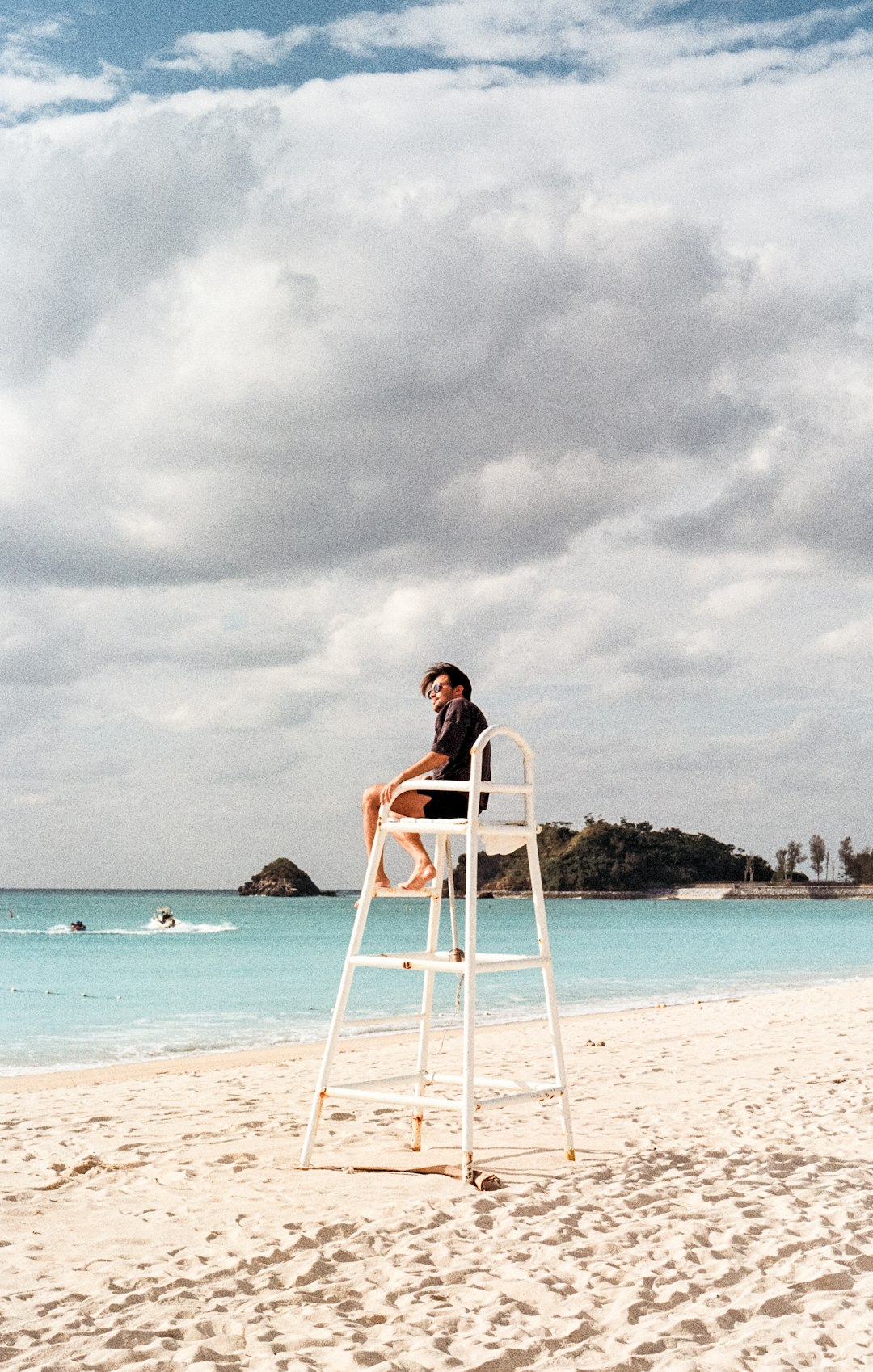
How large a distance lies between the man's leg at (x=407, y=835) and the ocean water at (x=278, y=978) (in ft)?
5.17

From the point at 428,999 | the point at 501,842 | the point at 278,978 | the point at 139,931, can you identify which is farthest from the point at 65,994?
the point at 139,931

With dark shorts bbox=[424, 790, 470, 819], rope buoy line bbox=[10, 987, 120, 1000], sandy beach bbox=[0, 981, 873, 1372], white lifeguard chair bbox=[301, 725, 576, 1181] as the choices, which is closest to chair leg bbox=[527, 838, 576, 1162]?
white lifeguard chair bbox=[301, 725, 576, 1181]

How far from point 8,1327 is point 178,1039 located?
1267 centimetres

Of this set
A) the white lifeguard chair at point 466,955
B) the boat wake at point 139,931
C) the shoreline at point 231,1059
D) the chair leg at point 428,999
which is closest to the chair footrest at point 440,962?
the white lifeguard chair at point 466,955

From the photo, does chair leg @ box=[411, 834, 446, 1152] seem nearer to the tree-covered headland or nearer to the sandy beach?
the sandy beach

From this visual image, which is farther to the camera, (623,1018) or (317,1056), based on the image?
(623,1018)

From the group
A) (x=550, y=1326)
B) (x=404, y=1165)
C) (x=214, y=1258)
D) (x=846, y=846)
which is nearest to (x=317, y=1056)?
(x=404, y=1165)

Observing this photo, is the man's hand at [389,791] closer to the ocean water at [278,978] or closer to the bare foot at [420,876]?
the bare foot at [420,876]

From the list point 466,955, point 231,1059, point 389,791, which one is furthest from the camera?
point 231,1059

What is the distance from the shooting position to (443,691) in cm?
520

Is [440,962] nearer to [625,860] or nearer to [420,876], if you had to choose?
[420,876]

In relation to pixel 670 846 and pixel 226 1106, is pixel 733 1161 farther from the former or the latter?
pixel 670 846

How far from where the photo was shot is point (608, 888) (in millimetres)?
138500

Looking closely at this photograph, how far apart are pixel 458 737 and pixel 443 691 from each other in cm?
30
